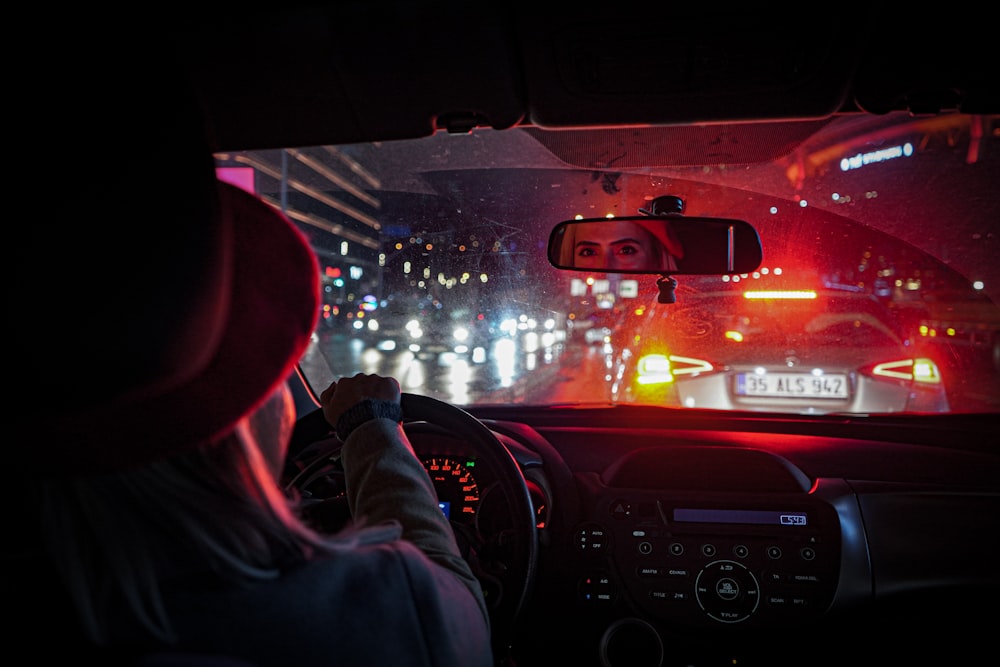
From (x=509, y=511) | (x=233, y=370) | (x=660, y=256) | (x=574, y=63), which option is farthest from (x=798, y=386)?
(x=233, y=370)

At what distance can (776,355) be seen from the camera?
477cm

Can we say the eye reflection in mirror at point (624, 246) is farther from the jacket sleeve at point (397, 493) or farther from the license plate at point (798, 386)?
the jacket sleeve at point (397, 493)

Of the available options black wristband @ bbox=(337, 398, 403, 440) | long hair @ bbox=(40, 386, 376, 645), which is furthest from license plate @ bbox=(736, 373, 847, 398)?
long hair @ bbox=(40, 386, 376, 645)

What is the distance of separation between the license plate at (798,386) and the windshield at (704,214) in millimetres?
12

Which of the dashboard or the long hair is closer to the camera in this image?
the long hair

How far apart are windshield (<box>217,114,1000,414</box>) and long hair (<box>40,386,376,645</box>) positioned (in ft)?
7.32

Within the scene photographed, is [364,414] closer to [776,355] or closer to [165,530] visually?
[165,530]

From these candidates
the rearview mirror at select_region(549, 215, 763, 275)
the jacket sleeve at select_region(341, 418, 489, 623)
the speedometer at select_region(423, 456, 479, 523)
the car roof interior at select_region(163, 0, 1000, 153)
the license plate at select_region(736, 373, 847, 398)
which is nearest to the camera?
the jacket sleeve at select_region(341, 418, 489, 623)

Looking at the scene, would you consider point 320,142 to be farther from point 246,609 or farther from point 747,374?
point 747,374

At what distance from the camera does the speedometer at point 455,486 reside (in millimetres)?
2705

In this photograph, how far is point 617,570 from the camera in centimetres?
291

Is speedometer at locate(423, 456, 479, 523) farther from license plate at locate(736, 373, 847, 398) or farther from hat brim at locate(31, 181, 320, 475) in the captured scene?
license plate at locate(736, 373, 847, 398)

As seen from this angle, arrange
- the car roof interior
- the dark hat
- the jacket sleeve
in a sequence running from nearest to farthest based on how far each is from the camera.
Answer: the dark hat < the jacket sleeve < the car roof interior

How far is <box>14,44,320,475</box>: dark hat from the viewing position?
930 mm
